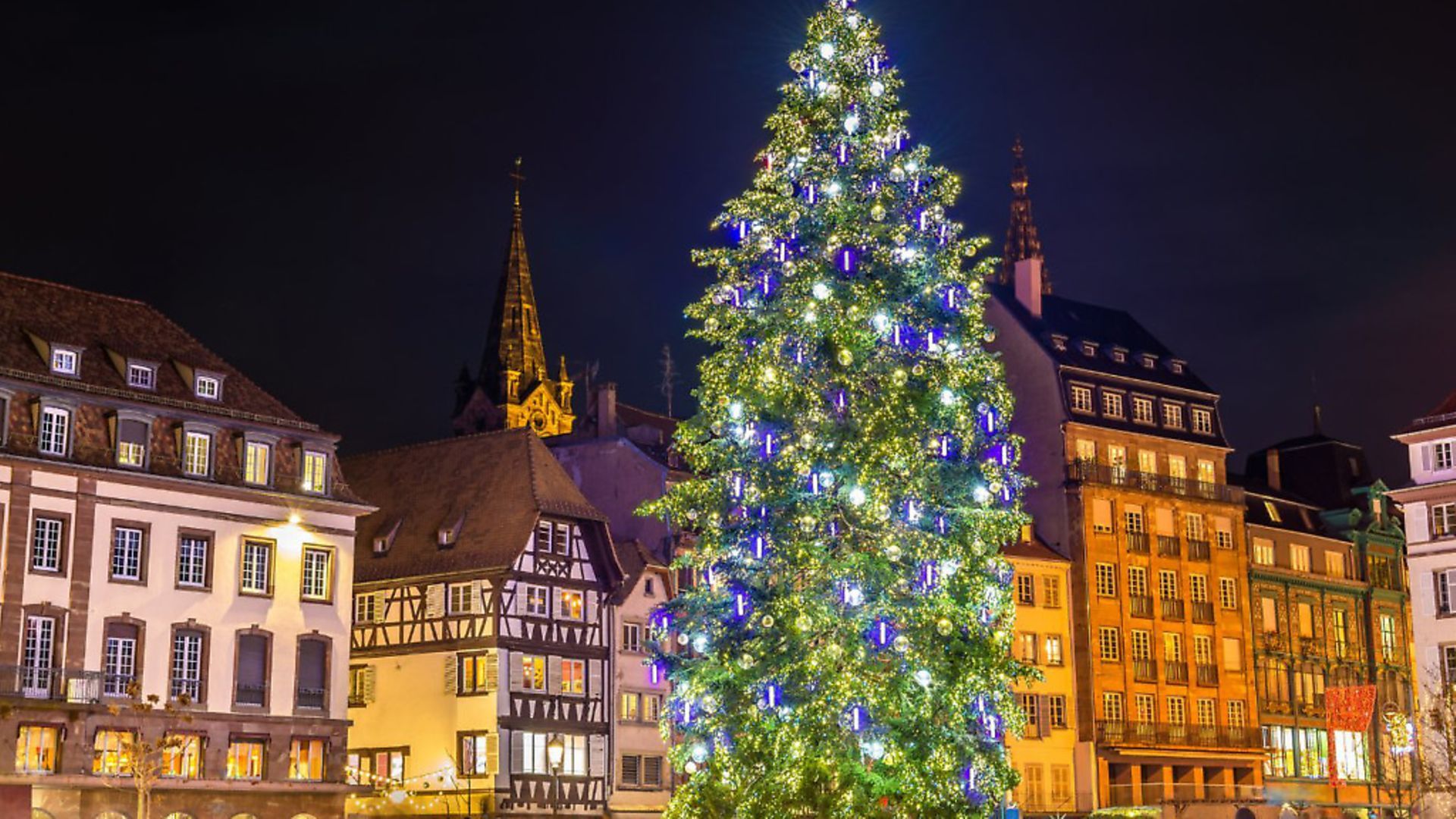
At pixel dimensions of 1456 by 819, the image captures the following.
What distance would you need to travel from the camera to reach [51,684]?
55938 millimetres

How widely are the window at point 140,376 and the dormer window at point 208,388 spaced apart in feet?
4.55

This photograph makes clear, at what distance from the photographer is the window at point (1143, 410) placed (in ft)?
296

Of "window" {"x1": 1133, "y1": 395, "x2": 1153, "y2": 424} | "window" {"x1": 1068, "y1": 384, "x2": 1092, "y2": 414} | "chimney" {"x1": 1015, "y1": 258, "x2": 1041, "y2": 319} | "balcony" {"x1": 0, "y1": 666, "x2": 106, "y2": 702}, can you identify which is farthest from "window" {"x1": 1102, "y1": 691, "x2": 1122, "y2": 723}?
"balcony" {"x1": 0, "y1": 666, "x2": 106, "y2": 702}

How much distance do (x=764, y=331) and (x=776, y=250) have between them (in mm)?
1685

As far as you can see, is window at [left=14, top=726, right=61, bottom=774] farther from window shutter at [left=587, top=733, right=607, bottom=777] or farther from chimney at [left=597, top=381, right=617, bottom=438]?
chimney at [left=597, top=381, right=617, bottom=438]

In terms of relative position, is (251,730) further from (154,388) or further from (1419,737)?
(1419,737)

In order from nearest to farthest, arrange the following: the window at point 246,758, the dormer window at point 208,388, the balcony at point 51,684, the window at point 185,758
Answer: the balcony at point 51,684
the window at point 185,758
the window at point 246,758
the dormer window at point 208,388

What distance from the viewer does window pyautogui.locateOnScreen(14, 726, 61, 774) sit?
54969mm

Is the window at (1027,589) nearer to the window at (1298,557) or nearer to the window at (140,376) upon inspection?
the window at (1298,557)

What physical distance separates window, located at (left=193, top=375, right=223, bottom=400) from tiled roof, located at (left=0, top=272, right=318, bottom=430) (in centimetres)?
18

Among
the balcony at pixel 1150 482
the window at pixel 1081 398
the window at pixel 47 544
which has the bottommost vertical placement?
the window at pixel 47 544

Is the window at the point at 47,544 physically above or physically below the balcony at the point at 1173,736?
above

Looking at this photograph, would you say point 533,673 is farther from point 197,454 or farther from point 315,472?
point 197,454

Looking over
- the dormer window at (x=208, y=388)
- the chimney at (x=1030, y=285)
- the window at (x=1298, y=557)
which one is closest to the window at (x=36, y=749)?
the dormer window at (x=208, y=388)
